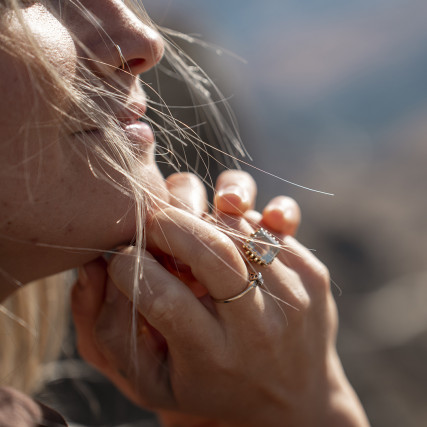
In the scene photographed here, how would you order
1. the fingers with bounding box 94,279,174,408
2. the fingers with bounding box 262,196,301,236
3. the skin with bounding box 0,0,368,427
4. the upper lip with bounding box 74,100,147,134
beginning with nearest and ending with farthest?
the skin with bounding box 0,0,368,427 < the upper lip with bounding box 74,100,147,134 < the fingers with bounding box 94,279,174,408 < the fingers with bounding box 262,196,301,236

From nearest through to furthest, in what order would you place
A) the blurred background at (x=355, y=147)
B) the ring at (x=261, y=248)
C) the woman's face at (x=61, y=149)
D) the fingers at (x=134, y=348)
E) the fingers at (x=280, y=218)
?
the woman's face at (x=61, y=149) → the ring at (x=261, y=248) → the fingers at (x=134, y=348) → the fingers at (x=280, y=218) → the blurred background at (x=355, y=147)

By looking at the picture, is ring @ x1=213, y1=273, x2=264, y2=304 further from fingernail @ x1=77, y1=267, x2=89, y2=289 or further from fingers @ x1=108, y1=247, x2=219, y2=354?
fingernail @ x1=77, y1=267, x2=89, y2=289

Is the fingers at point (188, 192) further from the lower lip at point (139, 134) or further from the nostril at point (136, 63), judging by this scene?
the nostril at point (136, 63)

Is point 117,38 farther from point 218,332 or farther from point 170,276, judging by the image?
point 218,332

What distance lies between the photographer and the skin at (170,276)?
4.03 ft

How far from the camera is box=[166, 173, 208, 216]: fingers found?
1718 millimetres

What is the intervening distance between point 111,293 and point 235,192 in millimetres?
626

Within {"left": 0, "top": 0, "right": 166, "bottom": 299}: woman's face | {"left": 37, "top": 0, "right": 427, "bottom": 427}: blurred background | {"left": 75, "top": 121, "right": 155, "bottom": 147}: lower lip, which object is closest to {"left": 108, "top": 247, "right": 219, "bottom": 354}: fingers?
{"left": 0, "top": 0, "right": 166, "bottom": 299}: woman's face

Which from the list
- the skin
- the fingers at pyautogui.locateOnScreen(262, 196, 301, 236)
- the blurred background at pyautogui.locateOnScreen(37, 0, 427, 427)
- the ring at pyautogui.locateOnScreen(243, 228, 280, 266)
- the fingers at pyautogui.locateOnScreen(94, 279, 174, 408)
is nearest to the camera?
the skin

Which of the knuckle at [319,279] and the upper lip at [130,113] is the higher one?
the upper lip at [130,113]

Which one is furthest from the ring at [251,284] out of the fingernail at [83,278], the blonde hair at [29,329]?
the blonde hair at [29,329]

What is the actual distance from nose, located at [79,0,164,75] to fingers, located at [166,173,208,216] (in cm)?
55

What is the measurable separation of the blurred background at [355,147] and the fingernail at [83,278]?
207 centimetres

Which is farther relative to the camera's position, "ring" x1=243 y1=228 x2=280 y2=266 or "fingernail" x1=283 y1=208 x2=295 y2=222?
"fingernail" x1=283 y1=208 x2=295 y2=222
